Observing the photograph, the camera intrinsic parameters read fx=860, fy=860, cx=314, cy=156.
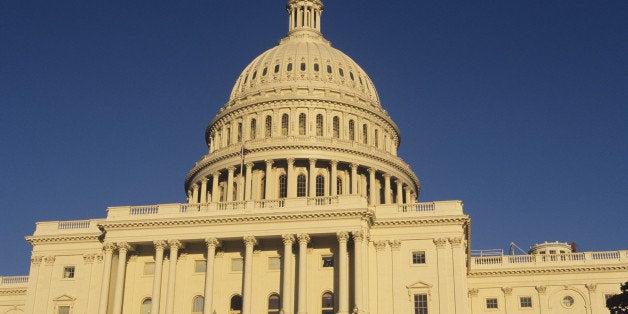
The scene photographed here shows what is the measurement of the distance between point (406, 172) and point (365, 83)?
47.6 feet

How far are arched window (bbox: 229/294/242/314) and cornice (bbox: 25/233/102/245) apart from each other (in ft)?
46.1

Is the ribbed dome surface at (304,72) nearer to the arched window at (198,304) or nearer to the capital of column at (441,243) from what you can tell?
the capital of column at (441,243)

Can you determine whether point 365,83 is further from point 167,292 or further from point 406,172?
point 167,292

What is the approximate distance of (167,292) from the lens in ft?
233

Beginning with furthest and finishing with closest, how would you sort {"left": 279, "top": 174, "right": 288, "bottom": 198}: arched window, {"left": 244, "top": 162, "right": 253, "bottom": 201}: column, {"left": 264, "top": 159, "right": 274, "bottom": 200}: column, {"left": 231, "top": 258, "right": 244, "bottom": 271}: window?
{"left": 279, "top": 174, "right": 288, "bottom": 198}: arched window, {"left": 244, "top": 162, "right": 253, "bottom": 201}: column, {"left": 264, "top": 159, "right": 274, "bottom": 200}: column, {"left": 231, "top": 258, "right": 244, "bottom": 271}: window

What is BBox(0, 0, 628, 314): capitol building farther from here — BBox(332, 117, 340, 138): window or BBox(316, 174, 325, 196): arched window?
BBox(332, 117, 340, 138): window

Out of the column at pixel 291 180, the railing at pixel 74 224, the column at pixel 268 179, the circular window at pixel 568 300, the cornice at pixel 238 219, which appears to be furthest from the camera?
the column at pixel 291 180

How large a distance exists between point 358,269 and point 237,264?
11.0 m

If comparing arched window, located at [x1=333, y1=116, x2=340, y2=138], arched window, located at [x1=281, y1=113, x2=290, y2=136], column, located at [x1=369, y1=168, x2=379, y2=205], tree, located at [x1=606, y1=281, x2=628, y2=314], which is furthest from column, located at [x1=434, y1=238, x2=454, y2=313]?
arched window, located at [x1=281, y1=113, x2=290, y2=136]

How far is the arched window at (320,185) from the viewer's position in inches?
3703

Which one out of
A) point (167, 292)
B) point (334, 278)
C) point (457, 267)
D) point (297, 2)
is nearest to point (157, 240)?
point (167, 292)

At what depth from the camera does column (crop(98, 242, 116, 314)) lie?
7044 cm

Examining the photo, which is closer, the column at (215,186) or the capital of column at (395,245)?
the capital of column at (395,245)

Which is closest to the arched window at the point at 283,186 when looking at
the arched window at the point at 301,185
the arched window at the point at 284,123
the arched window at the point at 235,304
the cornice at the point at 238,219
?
the arched window at the point at 301,185
